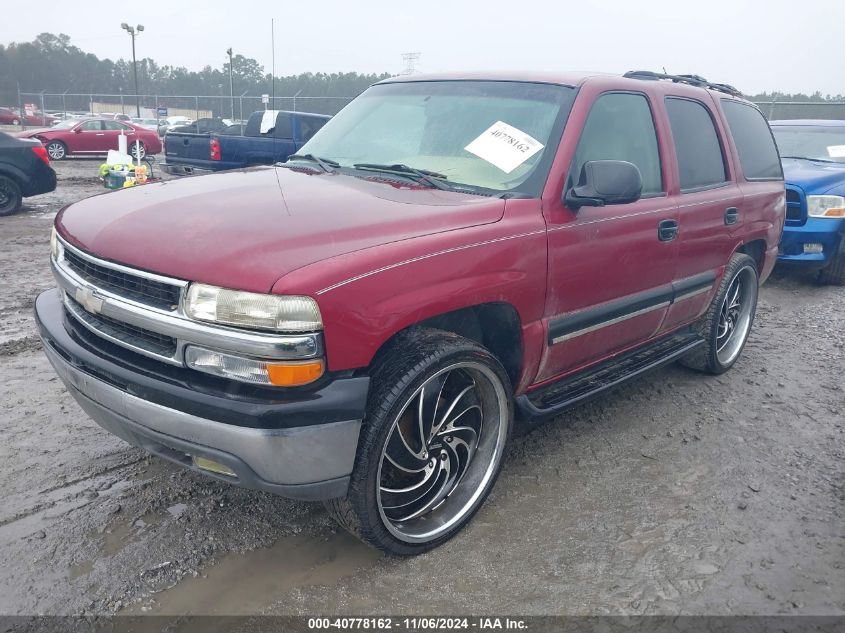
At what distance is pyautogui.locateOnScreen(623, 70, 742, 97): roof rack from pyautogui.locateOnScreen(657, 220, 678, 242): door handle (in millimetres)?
889

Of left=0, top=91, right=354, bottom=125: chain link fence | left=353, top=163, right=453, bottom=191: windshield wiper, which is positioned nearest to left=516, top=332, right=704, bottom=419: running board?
left=353, top=163, right=453, bottom=191: windshield wiper

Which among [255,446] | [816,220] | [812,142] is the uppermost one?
[812,142]

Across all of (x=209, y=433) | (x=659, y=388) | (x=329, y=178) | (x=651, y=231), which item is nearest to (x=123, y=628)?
(x=209, y=433)

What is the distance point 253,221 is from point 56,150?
21.6 meters

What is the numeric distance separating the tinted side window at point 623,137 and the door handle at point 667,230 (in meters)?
0.18

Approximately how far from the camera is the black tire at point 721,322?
4477mm

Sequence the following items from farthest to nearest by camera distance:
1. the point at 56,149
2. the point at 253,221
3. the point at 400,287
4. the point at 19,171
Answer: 1. the point at 56,149
2. the point at 19,171
3. the point at 253,221
4. the point at 400,287

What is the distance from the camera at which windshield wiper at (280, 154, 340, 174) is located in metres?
3.46

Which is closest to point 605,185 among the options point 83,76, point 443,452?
point 443,452

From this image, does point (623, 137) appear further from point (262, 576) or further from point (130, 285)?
point (262, 576)

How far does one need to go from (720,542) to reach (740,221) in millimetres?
2336

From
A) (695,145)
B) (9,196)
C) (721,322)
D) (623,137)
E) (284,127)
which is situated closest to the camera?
(623,137)

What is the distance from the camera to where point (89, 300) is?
2.51 m

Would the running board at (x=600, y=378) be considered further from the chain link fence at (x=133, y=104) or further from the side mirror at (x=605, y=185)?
the chain link fence at (x=133, y=104)
